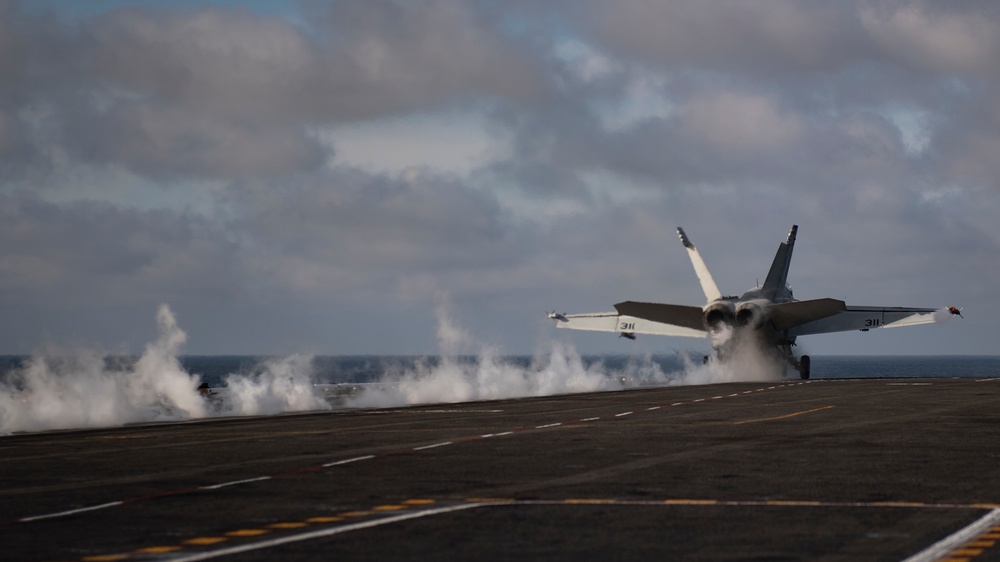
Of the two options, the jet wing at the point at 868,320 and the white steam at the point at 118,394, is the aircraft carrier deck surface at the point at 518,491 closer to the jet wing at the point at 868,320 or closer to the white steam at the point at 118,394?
the white steam at the point at 118,394

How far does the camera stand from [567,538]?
37.4 ft

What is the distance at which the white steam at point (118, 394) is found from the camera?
3853 cm

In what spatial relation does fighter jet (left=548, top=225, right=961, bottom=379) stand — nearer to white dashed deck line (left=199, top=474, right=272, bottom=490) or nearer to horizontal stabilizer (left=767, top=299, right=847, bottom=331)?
horizontal stabilizer (left=767, top=299, right=847, bottom=331)

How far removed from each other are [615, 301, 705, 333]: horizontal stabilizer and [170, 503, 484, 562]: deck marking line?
46184mm

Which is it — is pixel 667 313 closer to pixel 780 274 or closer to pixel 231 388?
pixel 780 274

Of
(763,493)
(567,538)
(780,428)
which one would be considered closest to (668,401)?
(780,428)

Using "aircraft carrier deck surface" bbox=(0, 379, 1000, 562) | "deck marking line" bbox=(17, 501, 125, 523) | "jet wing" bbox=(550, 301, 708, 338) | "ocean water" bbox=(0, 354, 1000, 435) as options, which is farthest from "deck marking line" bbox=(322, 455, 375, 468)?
"jet wing" bbox=(550, 301, 708, 338)

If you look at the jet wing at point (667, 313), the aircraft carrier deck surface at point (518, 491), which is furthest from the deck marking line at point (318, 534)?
the jet wing at point (667, 313)

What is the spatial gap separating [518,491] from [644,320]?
177 feet

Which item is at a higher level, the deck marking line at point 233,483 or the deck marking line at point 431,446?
the deck marking line at point 431,446

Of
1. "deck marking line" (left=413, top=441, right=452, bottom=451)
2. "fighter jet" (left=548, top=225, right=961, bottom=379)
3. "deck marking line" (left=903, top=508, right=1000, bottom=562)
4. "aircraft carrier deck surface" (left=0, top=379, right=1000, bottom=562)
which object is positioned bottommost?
"deck marking line" (left=903, top=508, right=1000, bottom=562)

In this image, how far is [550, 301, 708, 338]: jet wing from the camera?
61656 mm

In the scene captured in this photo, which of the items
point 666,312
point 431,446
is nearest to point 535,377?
point 666,312

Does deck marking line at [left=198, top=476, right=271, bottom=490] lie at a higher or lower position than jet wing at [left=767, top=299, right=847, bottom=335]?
lower
